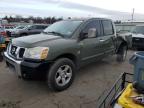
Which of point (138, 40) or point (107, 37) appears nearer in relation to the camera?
point (107, 37)

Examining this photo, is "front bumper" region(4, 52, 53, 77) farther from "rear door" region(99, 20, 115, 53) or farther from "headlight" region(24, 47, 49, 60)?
"rear door" region(99, 20, 115, 53)

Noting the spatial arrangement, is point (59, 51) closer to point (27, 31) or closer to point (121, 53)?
point (121, 53)

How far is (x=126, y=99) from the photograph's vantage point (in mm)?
2346

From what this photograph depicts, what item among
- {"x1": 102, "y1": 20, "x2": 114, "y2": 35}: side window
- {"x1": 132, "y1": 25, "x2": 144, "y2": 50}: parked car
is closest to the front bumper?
{"x1": 102, "y1": 20, "x2": 114, "y2": 35}: side window

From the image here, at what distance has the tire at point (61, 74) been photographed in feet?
12.7

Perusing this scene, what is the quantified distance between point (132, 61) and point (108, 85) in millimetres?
1963

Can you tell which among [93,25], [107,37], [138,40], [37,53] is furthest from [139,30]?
[37,53]

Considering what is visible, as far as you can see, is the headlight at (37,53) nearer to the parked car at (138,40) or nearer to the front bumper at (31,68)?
the front bumper at (31,68)

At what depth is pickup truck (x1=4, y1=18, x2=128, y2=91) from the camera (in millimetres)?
3789

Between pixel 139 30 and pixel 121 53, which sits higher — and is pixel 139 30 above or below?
above

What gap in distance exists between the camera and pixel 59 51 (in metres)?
4.02

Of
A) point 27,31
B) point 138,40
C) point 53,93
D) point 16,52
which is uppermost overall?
point 16,52

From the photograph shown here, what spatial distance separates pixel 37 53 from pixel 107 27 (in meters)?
3.01

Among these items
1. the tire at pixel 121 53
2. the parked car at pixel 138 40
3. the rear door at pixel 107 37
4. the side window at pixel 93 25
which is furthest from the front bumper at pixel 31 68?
the parked car at pixel 138 40
